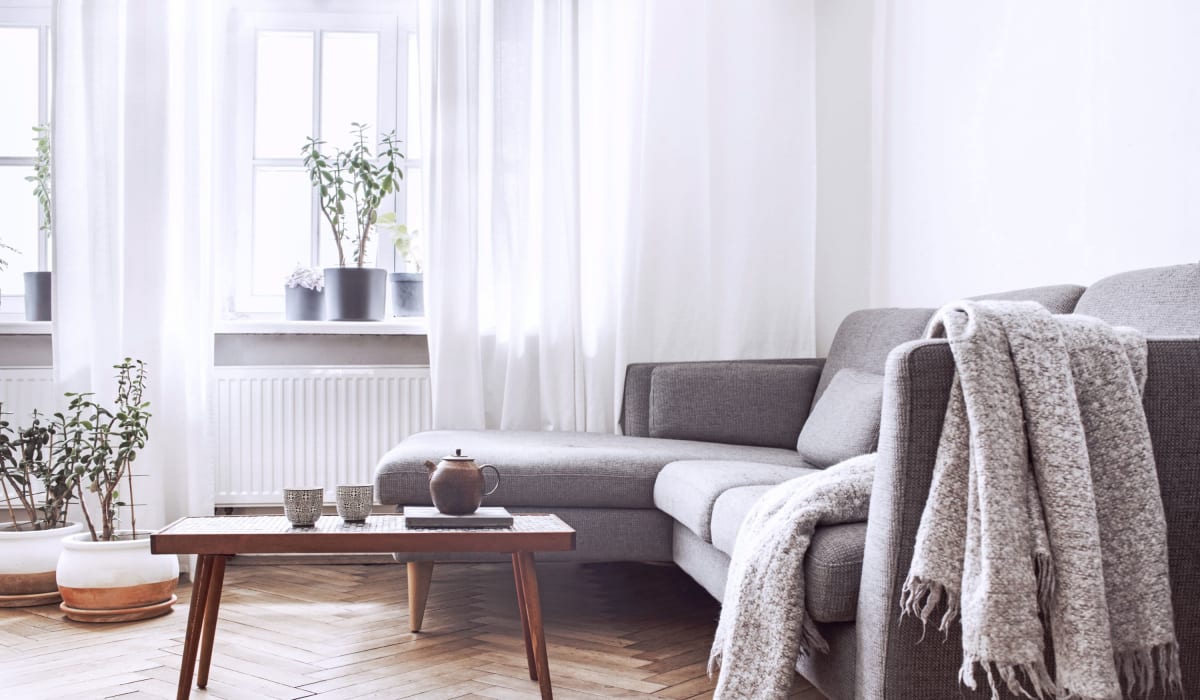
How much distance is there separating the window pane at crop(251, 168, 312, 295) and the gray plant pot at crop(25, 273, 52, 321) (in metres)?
0.72

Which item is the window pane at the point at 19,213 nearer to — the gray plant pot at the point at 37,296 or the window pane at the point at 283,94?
the gray plant pot at the point at 37,296

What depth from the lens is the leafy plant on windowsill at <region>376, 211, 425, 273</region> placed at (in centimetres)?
382

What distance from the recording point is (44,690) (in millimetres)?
2145

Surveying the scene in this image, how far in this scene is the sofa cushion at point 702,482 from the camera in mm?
2166

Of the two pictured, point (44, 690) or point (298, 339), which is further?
point (298, 339)

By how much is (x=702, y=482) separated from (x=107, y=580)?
5.43 feet

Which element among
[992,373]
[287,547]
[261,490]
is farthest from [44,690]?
[992,373]

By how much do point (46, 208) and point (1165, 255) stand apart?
3600mm

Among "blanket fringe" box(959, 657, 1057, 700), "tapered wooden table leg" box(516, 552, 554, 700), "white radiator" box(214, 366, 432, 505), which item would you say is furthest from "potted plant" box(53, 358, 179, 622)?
"blanket fringe" box(959, 657, 1057, 700)

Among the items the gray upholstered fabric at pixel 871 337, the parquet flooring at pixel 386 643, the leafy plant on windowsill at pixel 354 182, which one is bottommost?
the parquet flooring at pixel 386 643

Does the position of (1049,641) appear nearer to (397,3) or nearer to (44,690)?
(44,690)

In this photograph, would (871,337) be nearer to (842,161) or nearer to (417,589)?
(842,161)

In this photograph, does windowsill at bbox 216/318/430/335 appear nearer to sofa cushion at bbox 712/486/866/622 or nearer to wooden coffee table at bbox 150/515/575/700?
wooden coffee table at bbox 150/515/575/700

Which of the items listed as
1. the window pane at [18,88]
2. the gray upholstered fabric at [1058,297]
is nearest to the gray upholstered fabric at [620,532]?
the gray upholstered fabric at [1058,297]
